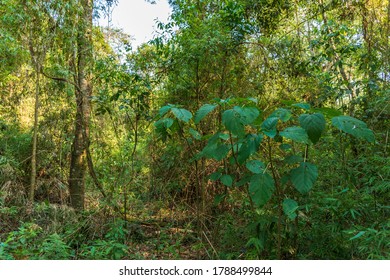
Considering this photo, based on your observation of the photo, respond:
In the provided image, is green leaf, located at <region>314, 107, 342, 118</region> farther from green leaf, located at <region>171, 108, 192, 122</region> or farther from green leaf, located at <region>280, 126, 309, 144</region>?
green leaf, located at <region>171, 108, 192, 122</region>

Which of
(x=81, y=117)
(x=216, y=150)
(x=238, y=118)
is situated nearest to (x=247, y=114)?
(x=238, y=118)

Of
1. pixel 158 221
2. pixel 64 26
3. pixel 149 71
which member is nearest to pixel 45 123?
pixel 64 26

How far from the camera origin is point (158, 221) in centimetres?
423

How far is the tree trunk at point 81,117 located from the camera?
494 centimetres

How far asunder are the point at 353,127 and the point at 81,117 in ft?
13.8

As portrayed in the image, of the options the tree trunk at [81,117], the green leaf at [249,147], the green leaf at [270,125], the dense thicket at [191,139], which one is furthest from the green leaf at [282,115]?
the tree trunk at [81,117]

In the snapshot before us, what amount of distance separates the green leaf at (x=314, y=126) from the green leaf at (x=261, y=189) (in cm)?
32

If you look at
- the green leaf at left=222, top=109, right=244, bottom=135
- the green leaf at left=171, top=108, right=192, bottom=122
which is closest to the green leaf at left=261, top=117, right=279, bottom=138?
the green leaf at left=222, top=109, right=244, bottom=135

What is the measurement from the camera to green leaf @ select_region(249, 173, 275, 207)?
5.60ft

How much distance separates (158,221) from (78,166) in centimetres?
168

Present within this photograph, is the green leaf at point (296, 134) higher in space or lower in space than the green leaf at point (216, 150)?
higher

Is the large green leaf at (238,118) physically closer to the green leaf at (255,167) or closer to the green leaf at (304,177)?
the green leaf at (255,167)

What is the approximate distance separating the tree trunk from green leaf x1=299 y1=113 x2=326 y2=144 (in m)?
3.94

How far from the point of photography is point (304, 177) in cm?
172
